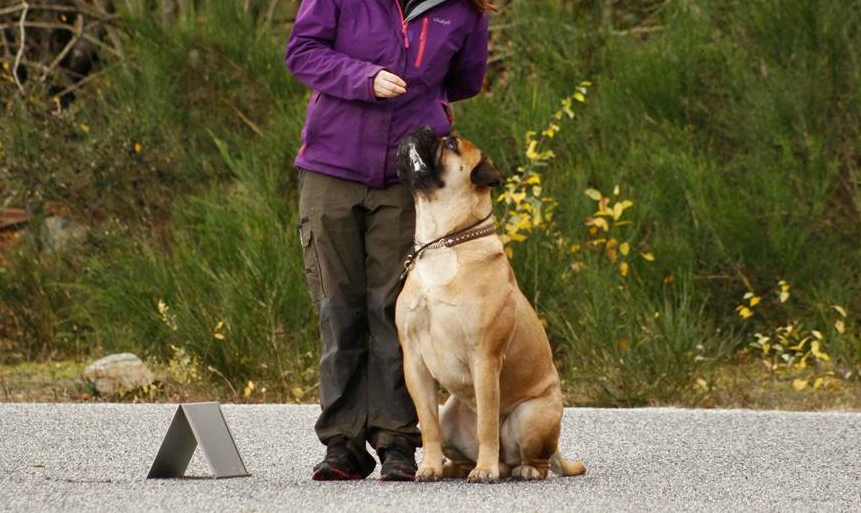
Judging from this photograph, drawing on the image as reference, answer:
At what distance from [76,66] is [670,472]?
36.9ft

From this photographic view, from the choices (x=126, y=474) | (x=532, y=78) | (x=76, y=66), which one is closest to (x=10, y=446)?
(x=126, y=474)

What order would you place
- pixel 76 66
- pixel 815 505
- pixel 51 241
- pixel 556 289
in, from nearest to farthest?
pixel 815 505 → pixel 556 289 → pixel 51 241 → pixel 76 66

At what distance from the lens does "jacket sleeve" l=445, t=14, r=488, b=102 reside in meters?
5.88

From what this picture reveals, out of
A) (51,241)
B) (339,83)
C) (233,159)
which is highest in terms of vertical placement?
(339,83)

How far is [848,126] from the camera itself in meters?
11.7

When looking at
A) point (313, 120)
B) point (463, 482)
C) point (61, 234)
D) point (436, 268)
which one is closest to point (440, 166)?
point (436, 268)

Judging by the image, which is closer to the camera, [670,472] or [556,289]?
[670,472]

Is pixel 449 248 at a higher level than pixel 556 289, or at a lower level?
higher

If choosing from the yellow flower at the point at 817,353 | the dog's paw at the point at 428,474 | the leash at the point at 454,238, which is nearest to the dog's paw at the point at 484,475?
the dog's paw at the point at 428,474

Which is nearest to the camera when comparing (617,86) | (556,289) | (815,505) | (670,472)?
(815,505)

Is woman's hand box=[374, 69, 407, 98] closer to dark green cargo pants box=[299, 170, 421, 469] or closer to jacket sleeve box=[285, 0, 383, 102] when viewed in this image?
jacket sleeve box=[285, 0, 383, 102]

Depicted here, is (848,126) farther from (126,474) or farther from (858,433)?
(126,474)

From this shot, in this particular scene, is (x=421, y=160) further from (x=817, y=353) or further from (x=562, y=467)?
(x=817, y=353)

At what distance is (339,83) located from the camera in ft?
18.3
